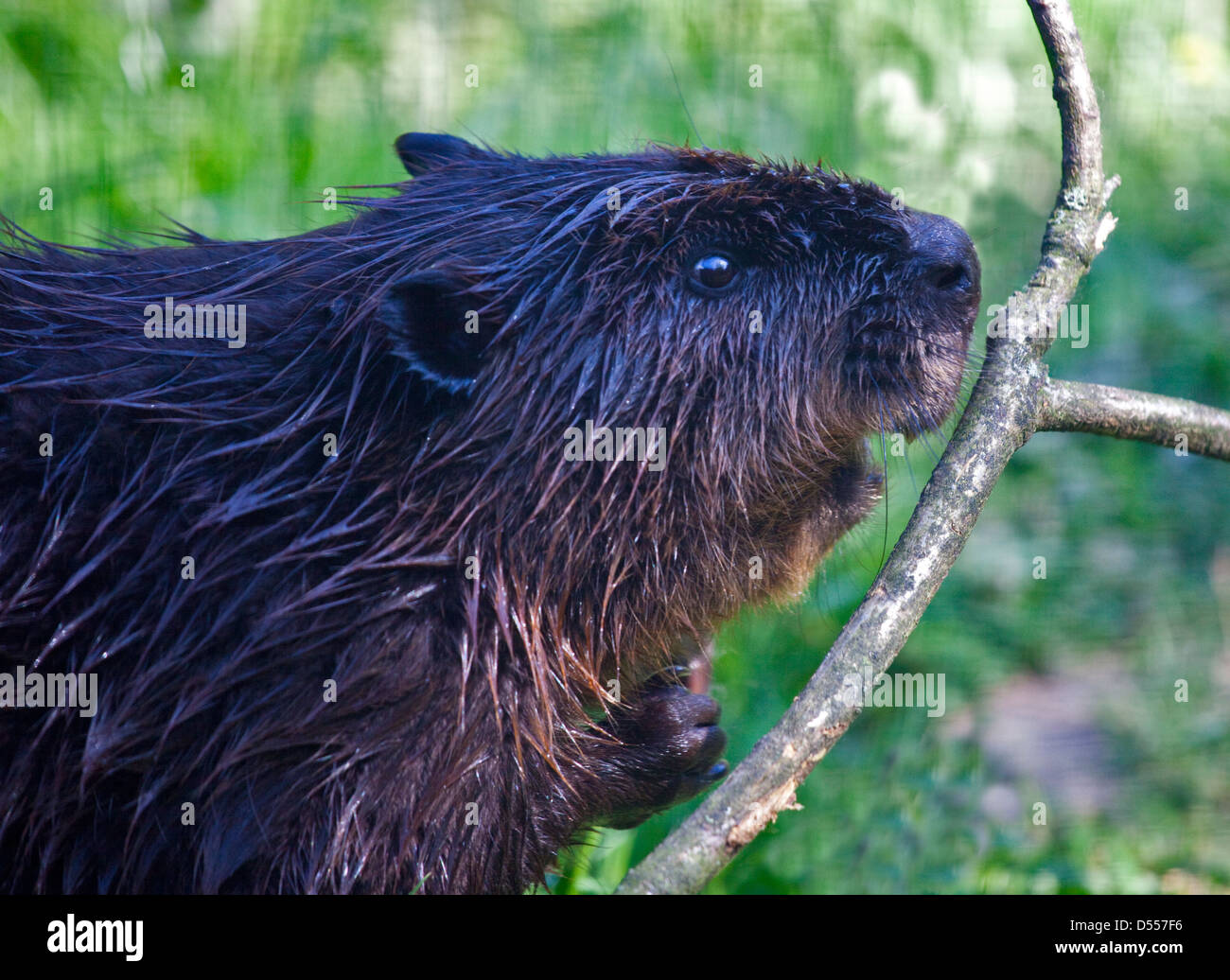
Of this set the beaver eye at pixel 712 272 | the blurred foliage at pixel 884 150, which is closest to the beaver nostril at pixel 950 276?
the beaver eye at pixel 712 272

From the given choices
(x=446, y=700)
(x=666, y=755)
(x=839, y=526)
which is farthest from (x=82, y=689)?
(x=839, y=526)

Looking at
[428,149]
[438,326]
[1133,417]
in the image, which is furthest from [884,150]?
[438,326]

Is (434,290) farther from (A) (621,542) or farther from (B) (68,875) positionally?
(B) (68,875)

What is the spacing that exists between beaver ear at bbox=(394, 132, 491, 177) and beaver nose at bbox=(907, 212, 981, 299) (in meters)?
1.22

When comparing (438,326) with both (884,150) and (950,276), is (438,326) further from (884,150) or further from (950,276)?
(884,150)

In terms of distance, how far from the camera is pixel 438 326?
2668mm

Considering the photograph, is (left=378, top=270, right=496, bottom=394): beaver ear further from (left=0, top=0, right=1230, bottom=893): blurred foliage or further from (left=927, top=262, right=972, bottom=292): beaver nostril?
(left=0, top=0, right=1230, bottom=893): blurred foliage

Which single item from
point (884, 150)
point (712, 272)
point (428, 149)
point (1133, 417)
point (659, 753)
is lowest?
point (659, 753)

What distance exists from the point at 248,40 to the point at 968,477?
15.5 feet

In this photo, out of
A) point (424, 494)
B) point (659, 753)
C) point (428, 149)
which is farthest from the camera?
point (428, 149)

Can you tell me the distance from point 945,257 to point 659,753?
1.36 metres

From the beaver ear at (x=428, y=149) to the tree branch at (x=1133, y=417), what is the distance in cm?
163

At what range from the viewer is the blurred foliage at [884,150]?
4742 mm

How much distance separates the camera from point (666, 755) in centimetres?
299
